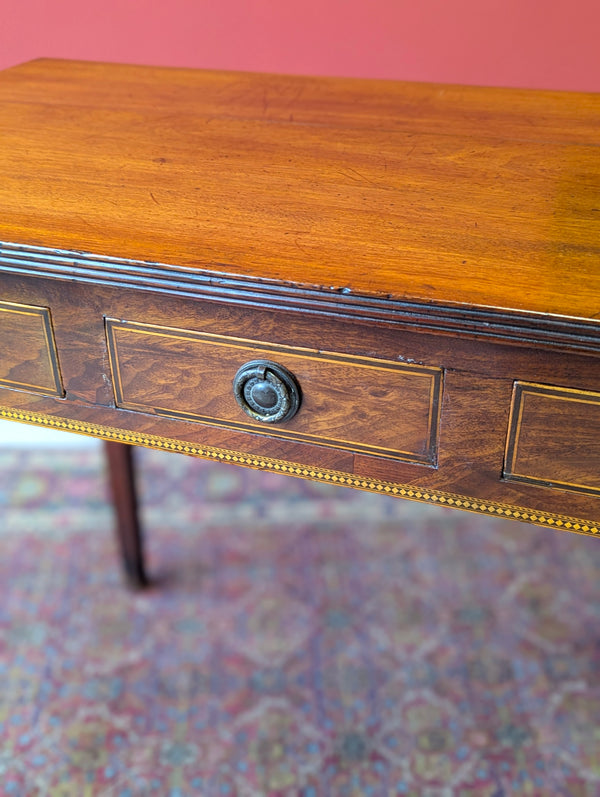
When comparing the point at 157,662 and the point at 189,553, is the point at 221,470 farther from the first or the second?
the point at 157,662

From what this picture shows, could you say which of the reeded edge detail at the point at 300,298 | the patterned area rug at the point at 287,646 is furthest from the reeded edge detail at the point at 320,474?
the patterned area rug at the point at 287,646

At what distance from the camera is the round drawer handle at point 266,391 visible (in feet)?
2.34

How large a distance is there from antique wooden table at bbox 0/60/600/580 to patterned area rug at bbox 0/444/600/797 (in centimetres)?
63

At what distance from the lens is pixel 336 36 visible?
1395 millimetres

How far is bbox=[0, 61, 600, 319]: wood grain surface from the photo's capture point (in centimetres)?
66

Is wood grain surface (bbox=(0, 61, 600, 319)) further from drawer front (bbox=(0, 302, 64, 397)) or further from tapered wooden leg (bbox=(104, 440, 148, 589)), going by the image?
tapered wooden leg (bbox=(104, 440, 148, 589))

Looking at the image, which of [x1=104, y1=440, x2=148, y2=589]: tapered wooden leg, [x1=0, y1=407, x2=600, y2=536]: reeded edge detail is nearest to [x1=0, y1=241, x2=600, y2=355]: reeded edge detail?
→ [x1=0, y1=407, x2=600, y2=536]: reeded edge detail

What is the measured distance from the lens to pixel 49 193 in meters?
0.78

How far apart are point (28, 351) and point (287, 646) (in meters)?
0.77

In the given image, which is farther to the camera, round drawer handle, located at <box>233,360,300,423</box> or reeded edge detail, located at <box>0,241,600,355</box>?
round drawer handle, located at <box>233,360,300,423</box>

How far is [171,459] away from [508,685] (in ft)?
2.56

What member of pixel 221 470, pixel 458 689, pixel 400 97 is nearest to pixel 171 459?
pixel 221 470

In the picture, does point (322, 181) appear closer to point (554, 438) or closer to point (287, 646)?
point (554, 438)

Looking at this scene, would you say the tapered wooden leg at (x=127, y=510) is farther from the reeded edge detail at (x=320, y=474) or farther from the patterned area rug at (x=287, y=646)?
the reeded edge detail at (x=320, y=474)
